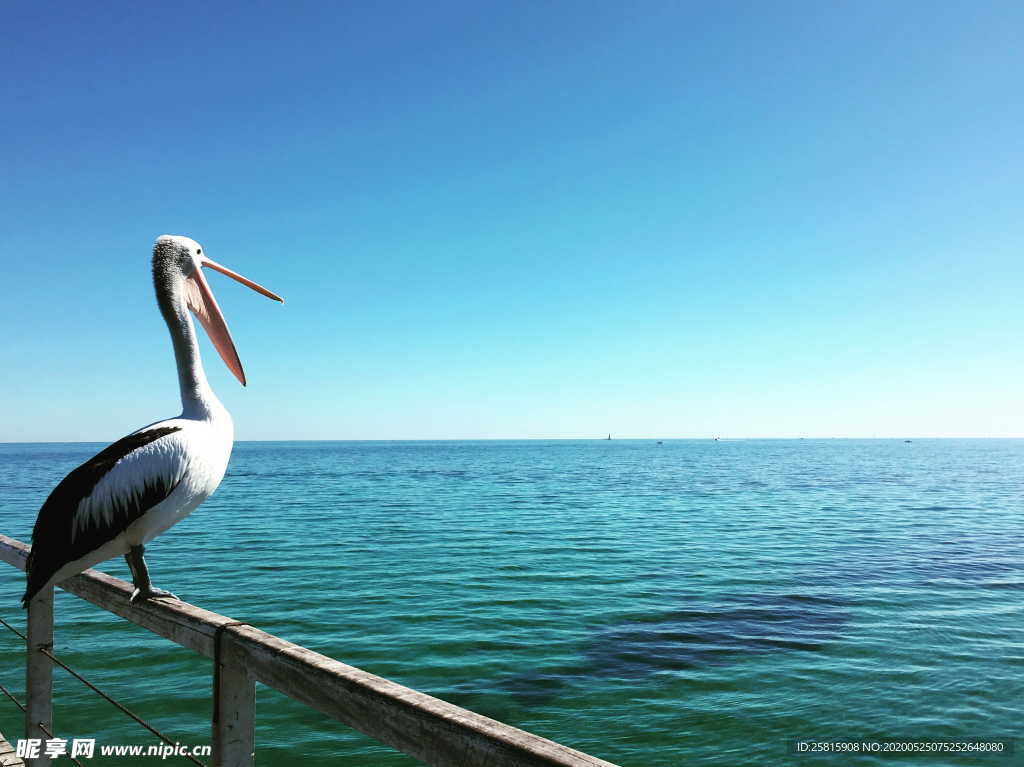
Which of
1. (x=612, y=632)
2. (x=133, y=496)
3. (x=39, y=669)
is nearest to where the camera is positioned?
(x=133, y=496)

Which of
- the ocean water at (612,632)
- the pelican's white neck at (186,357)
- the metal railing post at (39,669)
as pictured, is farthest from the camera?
the ocean water at (612,632)

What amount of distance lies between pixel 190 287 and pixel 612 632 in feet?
35.2

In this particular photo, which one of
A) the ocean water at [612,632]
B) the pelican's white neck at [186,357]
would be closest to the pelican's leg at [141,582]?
the pelican's white neck at [186,357]

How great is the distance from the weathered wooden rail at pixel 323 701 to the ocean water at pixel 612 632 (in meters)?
6.38

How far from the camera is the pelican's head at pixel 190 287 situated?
3.80 metres

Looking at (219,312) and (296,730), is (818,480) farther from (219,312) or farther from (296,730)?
(219,312)

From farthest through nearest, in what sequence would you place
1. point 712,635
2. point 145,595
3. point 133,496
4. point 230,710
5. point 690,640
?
point 712,635 < point 690,640 < point 133,496 < point 145,595 < point 230,710

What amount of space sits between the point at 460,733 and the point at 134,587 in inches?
98.8

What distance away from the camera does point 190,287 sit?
12.7 ft

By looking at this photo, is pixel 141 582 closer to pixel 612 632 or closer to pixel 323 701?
pixel 323 701

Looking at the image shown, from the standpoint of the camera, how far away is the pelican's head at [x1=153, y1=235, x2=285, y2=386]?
12.5ft

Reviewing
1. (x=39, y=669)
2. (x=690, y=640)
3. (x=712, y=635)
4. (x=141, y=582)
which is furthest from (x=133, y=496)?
(x=712, y=635)

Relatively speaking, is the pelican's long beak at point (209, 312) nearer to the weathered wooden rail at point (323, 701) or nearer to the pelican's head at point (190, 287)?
the pelican's head at point (190, 287)

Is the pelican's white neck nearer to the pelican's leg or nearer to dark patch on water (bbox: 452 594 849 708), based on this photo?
the pelican's leg
